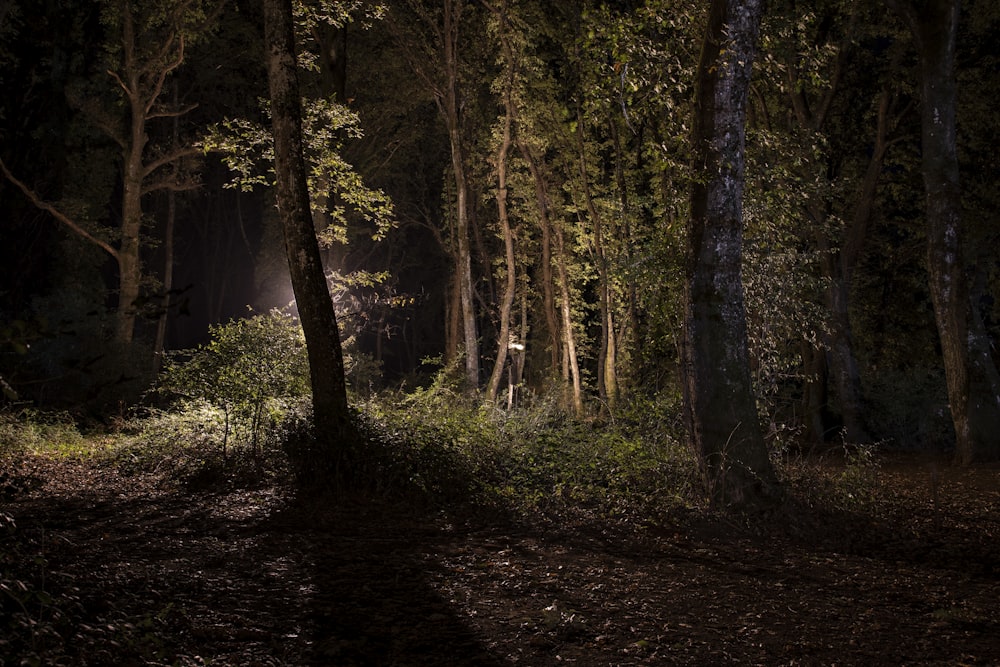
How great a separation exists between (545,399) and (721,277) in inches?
185

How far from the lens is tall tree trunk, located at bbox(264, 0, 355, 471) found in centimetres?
906

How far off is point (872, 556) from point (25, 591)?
6572 millimetres

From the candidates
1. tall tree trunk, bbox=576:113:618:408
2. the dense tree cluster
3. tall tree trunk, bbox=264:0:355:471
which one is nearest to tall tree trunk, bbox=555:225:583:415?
the dense tree cluster

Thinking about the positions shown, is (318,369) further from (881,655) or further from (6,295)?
(6,295)

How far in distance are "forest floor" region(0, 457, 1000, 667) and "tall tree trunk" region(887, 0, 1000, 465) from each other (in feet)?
14.2

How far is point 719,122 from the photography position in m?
7.89

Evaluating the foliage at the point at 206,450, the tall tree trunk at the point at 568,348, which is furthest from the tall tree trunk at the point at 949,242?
the tall tree trunk at the point at 568,348

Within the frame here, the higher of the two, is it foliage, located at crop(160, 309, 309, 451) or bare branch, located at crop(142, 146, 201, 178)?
bare branch, located at crop(142, 146, 201, 178)

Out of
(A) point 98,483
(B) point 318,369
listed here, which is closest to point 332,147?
(B) point 318,369

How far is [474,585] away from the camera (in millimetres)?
5289

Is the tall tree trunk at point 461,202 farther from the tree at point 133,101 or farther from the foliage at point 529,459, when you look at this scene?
the foliage at point 529,459

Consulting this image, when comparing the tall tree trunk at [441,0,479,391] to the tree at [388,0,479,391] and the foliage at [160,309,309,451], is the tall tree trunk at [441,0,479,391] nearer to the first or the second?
the tree at [388,0,479,391]

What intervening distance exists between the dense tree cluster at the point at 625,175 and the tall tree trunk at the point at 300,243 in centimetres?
207

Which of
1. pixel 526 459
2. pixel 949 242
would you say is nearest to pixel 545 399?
pixel 526 459
